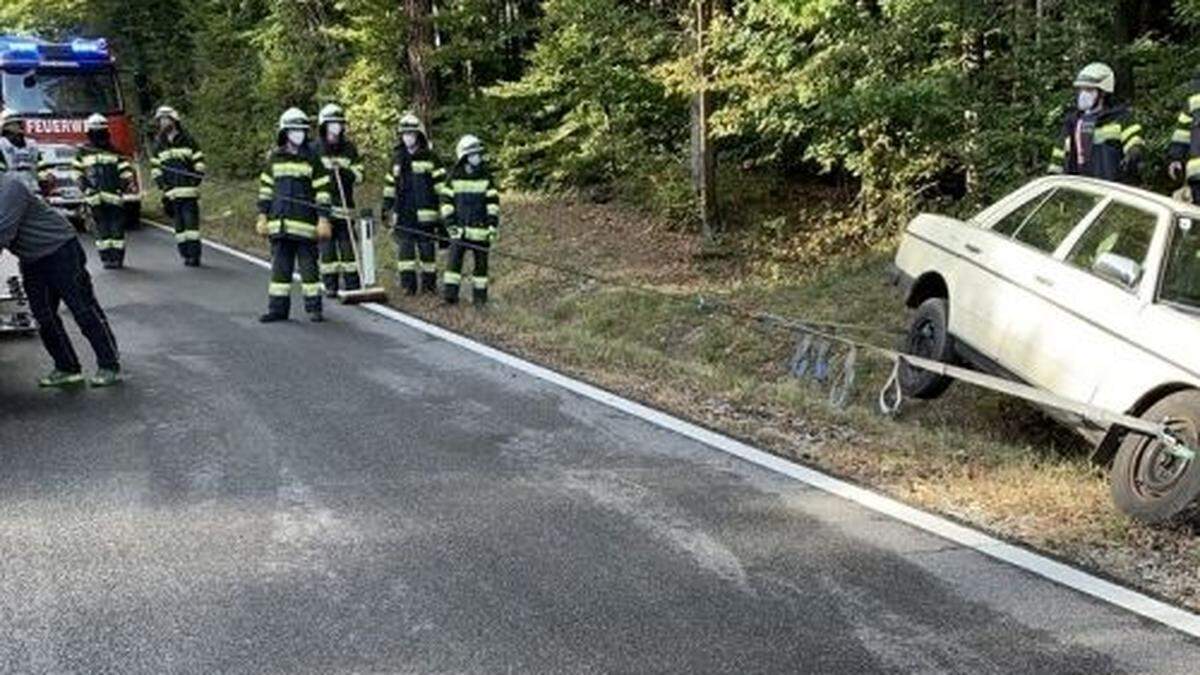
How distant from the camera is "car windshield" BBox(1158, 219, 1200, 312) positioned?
245 inches

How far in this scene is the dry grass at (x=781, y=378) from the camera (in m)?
5.52

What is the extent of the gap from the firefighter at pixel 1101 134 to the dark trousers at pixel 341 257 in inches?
261

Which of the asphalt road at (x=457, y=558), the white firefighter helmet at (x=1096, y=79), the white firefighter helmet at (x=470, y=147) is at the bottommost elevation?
the asphalt road at (x=457, y=558)

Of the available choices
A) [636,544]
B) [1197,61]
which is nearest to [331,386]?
[636,544]

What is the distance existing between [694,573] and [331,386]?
398cm

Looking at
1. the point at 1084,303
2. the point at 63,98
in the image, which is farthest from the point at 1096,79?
the point at 63,98

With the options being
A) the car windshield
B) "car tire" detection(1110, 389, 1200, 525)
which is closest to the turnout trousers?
the car windshield

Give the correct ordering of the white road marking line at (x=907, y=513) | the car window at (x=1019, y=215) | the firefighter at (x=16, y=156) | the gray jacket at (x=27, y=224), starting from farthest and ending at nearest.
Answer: the firefighter at (x=16, y=156) < the car window at (x=1019, y=215) < the gray jacket at (x=27, y=224) < the white road marking line at (x=907, y=513)

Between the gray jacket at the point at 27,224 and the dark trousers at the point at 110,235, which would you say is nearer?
the gray jacket at the point at 27,224

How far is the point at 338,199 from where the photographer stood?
11820 millimetres

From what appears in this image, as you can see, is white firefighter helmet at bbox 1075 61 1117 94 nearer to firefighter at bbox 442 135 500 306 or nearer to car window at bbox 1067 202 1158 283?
car window at bbox 1067 202 1158 283

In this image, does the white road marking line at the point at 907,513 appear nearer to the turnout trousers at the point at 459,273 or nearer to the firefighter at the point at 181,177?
the turnout trousers at the point at 459,273

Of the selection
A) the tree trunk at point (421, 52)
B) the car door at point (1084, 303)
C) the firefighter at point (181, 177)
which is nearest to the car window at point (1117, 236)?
the car door at point (1084, 303)

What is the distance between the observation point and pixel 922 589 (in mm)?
4668
